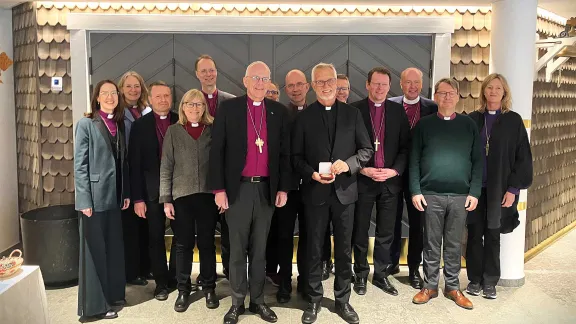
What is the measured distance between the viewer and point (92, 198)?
338cm

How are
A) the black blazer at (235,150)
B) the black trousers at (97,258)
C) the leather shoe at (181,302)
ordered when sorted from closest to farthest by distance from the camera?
1. the black blazer at (235,150)
2. the black trousers at (97,258)
3. the leather shoe at (181,302)

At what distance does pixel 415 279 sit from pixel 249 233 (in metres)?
1.64

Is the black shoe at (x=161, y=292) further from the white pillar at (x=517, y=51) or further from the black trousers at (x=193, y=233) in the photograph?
the white pillar at (x=517, y=51)

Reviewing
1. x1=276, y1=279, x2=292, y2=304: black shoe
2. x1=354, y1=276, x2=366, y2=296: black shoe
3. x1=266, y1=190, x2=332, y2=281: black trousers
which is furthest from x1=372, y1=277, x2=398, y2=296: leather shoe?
→ x1=276, y1=279, x2=292, y2=304: black shoe

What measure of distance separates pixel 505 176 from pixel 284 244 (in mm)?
1817

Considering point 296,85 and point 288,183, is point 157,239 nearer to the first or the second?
point 288,183

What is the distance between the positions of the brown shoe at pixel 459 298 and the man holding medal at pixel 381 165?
420mm

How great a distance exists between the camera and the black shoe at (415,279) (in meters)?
4.13

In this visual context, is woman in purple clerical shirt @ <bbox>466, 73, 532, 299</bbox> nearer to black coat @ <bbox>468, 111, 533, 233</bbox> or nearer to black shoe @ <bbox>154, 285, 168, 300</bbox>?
black coat @ <bbox>468, 111, 533, 233</bbox>

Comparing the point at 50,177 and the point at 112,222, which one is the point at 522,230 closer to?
the point at 112,222

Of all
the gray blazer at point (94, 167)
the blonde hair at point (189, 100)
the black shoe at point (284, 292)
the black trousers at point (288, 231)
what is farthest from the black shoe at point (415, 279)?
the gray blazer at point (94, 167)

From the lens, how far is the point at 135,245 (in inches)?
160

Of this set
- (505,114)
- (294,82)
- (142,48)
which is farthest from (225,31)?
(505,114)

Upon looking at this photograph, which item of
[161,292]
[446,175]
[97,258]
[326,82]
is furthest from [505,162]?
[97,258]
